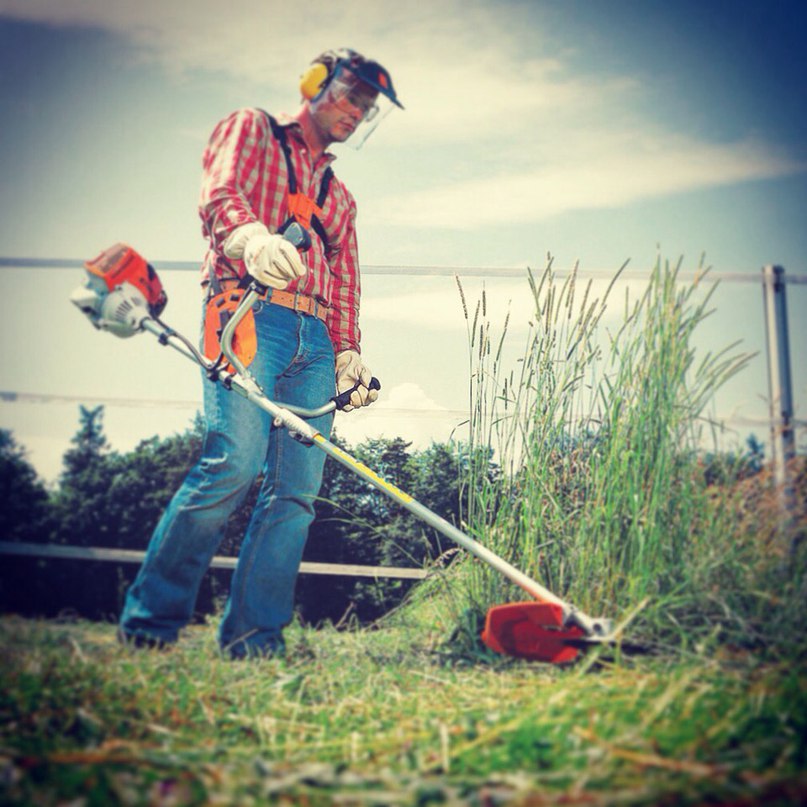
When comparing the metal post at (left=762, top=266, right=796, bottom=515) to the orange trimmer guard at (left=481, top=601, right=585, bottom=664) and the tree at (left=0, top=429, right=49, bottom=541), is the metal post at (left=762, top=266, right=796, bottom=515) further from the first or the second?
the tree at (left=0, top=429, right=49, bottom=541)

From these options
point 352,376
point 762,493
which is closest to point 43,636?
point 352,376

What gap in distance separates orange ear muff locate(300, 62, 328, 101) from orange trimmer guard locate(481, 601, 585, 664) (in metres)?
1.64

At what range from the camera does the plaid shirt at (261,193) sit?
197 cm

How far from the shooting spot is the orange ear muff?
2117mm

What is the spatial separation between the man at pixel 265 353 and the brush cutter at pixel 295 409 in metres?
0.08

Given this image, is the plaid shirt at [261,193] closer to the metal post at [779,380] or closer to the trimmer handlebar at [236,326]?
the trimmer handlebar at [236,326]

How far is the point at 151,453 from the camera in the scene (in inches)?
94.6

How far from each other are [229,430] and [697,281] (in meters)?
1.55

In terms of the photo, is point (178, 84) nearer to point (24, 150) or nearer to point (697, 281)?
point (24, 150)

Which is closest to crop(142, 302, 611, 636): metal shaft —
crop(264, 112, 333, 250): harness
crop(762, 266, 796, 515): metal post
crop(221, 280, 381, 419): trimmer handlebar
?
crop(221, 280, 381, 419): trimmer handlebar

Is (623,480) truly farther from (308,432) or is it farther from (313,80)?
(313,80)

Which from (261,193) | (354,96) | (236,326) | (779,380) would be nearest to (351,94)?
(354,96)

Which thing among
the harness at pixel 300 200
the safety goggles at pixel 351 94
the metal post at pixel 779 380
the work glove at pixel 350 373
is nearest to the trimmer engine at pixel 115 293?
the harness at pixel 300 200

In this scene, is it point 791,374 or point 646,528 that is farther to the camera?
point 791,374
